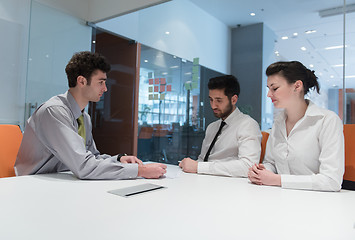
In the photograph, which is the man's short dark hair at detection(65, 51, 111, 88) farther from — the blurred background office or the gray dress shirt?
the blurred background office

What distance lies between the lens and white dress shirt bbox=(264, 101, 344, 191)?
1199 mm

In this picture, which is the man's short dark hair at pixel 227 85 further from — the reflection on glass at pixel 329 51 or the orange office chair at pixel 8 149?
the orange office chair at pixel 8 149

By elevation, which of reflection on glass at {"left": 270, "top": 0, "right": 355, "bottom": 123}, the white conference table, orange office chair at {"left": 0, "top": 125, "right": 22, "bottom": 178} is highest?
reflection on glass at {"left": 270, "top": 0, "right": 355, "bottom": 123}

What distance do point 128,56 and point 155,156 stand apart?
1571 millimetres

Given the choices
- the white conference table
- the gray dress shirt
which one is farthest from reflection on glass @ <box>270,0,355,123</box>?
the gray dress shirt

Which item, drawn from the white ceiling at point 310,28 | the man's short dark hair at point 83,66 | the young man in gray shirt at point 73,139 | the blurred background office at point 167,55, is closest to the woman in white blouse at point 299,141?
the young man in gray shirt at point 73,139

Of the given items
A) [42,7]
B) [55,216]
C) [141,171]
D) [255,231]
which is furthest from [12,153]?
[42,7]

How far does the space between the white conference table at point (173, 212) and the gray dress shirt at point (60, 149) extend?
119 millimetres

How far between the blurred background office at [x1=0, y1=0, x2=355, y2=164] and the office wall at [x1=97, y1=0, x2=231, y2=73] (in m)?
0.01

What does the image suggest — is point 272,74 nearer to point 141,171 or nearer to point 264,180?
point 264,180

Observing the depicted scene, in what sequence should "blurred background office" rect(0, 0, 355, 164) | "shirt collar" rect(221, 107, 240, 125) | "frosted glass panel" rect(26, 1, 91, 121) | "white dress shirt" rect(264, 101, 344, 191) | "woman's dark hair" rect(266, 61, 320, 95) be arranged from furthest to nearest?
"frosted glass panel" rect(26, 1, 91, 121), "blurred background office" rect(0, 0, 355, 164), "shirt collar" rect(221, 107, 240, 125), "woman's dark hair" rect(266, 61, 320, 95), "white dress shirt" rect(264, 101, 344, 191)

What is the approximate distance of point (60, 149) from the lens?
1.36 meters

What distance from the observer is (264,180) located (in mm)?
1263

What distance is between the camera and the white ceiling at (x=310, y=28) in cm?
229
